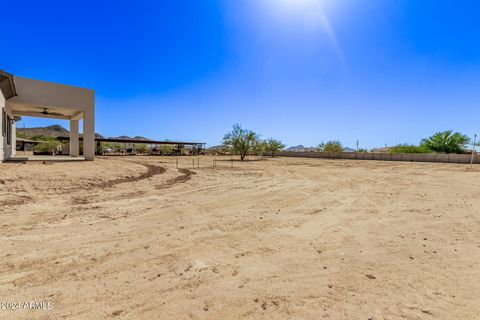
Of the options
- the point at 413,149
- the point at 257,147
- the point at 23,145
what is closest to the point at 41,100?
the point at 257,147

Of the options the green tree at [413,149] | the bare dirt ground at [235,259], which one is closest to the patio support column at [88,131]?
the bare dirt ground at [235,259]

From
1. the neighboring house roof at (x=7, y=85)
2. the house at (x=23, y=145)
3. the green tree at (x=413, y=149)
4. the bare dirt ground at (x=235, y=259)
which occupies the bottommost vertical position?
the bare dirt ground at (x=235, y=259)

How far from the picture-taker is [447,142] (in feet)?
146

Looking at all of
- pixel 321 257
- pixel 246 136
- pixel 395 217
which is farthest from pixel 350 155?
pixel 321 257

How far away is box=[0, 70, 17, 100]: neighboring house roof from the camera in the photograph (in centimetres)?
1150

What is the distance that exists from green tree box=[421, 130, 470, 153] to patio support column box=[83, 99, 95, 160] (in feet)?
178

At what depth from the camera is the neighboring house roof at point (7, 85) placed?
1150 cm

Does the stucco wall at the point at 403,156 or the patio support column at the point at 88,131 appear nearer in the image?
the patio support column at the point at 88,131

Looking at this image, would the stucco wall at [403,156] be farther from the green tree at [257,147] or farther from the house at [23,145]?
the house at [23,145]

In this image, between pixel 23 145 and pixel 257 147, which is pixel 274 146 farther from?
pixel 23 145

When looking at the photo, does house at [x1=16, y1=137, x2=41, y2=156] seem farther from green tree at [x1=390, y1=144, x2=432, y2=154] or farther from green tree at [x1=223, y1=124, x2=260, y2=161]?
green tree at [x1=390, y1=144, x2=432, y2=154]

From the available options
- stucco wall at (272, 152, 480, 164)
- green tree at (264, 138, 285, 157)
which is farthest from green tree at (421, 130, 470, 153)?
green tree at (264, 138, 285, 157)

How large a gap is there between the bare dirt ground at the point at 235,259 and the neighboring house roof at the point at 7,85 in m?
7.87

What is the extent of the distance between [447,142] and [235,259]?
55610 millimetres
